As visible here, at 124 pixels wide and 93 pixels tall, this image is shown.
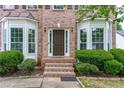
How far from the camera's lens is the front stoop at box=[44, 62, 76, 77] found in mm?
14992

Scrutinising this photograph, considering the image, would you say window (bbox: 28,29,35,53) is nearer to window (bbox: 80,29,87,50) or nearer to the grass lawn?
window (bbox: 80,29,87,50)

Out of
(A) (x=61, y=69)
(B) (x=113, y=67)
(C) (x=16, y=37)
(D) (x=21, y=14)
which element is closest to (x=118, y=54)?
(B) (x=113, y=67)

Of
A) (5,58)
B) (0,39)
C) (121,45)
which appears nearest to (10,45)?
(0,39)

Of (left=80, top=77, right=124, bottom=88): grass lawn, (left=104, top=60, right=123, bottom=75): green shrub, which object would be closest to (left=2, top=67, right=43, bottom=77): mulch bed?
(left=80, top=77, right=124, bottom=88): grass lawn

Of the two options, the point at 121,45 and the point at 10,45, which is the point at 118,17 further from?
the point at 121,45

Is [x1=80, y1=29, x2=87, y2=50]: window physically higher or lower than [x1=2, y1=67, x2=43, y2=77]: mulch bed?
higher

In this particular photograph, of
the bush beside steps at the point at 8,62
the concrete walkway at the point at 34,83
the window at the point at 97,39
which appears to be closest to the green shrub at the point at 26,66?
the bush beside steps at the point at 8,62

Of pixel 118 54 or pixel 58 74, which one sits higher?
pixel 118 54

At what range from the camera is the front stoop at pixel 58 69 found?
1499 centimetres

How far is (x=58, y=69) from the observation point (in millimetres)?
15547

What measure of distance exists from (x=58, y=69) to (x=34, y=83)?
3.27 m

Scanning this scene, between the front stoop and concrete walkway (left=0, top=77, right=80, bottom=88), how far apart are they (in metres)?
0.87

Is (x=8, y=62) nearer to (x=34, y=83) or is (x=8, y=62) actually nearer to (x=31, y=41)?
(x=34, y=83)

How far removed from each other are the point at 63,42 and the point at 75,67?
3.50m
